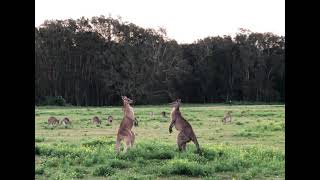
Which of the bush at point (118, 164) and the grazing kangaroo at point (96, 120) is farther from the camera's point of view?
the grazing kangaroo at point (96, 120)

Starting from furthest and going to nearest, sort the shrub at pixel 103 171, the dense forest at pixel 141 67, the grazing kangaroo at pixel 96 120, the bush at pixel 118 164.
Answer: the dense forest at pixel 141 67 → the grazing kangaroo at pixel 96 120 → the bush at pixel 118 164 → the shrub at pixel 103 171

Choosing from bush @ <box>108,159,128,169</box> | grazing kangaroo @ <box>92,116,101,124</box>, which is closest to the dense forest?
grazing kangaroo @ <box>92,116,101,124</box>

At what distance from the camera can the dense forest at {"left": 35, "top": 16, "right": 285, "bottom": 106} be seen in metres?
64.5

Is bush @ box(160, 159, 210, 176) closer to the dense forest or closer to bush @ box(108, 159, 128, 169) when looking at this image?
bush @ box(108, 159, 128, 169)

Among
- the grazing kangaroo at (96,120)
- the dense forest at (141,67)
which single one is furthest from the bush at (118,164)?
the dense forest at (141,67)

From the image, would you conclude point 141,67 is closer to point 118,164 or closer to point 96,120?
point 96,120

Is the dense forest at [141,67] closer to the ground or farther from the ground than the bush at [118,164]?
farther from the ground

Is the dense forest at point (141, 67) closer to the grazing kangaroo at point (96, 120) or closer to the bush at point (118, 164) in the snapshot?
the grazing kangaroo at point (96, 120)

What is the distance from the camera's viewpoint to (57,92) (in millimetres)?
63656

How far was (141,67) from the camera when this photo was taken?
66875 millimetres

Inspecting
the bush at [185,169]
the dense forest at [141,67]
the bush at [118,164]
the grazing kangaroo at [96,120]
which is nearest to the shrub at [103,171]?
the bush at [118,164]

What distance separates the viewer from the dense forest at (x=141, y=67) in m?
64.5

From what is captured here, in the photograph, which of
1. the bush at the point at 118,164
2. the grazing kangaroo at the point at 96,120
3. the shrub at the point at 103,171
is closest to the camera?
the shrub at the point at 103,171
